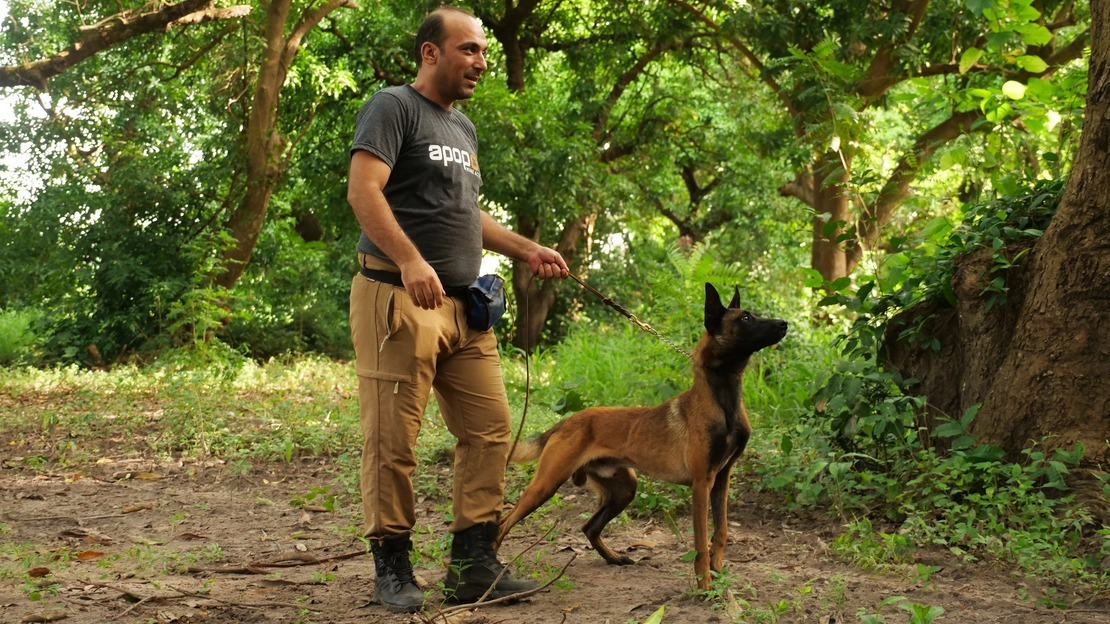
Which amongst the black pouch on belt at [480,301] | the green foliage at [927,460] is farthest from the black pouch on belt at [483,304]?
the green foliage at [927,460]

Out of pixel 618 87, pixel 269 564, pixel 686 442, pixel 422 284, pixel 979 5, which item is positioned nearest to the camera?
pixel 422 284

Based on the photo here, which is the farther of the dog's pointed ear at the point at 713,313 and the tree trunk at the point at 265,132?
the tree trunk at the point at 265,132

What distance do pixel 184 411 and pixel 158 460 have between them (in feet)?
4.74

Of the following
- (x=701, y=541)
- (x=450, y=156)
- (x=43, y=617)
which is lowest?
(x=43, y=617)

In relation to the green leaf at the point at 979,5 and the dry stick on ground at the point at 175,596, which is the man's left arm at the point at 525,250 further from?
the green leaf at the point at 979,5

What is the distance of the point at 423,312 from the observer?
444cm

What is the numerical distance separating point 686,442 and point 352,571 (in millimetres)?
1843

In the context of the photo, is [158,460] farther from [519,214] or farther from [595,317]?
[595,317]

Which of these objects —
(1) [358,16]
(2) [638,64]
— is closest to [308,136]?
(1) [358,16]

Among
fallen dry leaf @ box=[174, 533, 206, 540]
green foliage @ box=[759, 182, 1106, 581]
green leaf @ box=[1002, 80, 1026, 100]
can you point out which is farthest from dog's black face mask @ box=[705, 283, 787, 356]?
fallen dry leaf @ box=[174, 533, 206, 540]

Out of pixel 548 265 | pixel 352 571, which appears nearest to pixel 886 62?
pixel 548 265

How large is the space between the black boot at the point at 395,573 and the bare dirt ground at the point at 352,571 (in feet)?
0.27

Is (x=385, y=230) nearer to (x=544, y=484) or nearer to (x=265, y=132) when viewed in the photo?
(x=544, y=484)

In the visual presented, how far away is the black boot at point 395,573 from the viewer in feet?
14.8
